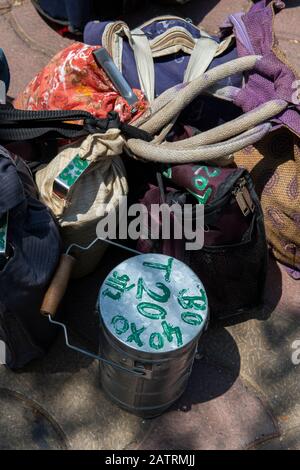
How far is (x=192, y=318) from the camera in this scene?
5.35 ft

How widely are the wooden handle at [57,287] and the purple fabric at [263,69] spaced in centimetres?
Answer: 91

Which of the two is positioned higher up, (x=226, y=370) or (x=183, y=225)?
(x=183, y=225)

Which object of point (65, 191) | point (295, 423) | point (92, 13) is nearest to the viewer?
point (65, 191)

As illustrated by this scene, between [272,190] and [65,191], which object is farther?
[272,190]

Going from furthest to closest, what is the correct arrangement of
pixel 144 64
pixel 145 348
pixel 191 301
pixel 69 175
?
pixel 144 64 < pixel 69 175 < pixel 191 301 < pixel 145 348

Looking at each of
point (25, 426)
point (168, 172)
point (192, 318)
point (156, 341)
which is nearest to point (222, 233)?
point (168, 172)

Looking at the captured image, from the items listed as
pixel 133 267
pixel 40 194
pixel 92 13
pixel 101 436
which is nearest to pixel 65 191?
pixel 40 194

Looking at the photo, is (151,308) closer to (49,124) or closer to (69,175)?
(69,175)

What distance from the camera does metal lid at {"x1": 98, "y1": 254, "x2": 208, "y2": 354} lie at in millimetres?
1586

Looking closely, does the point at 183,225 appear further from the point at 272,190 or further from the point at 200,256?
the point at 272,190

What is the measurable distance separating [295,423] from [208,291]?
55 cm

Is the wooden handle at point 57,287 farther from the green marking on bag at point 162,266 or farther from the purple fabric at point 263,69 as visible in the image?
the purple fabric at point 263,69

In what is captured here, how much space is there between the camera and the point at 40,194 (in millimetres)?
1936

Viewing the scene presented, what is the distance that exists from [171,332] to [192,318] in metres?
0.08
